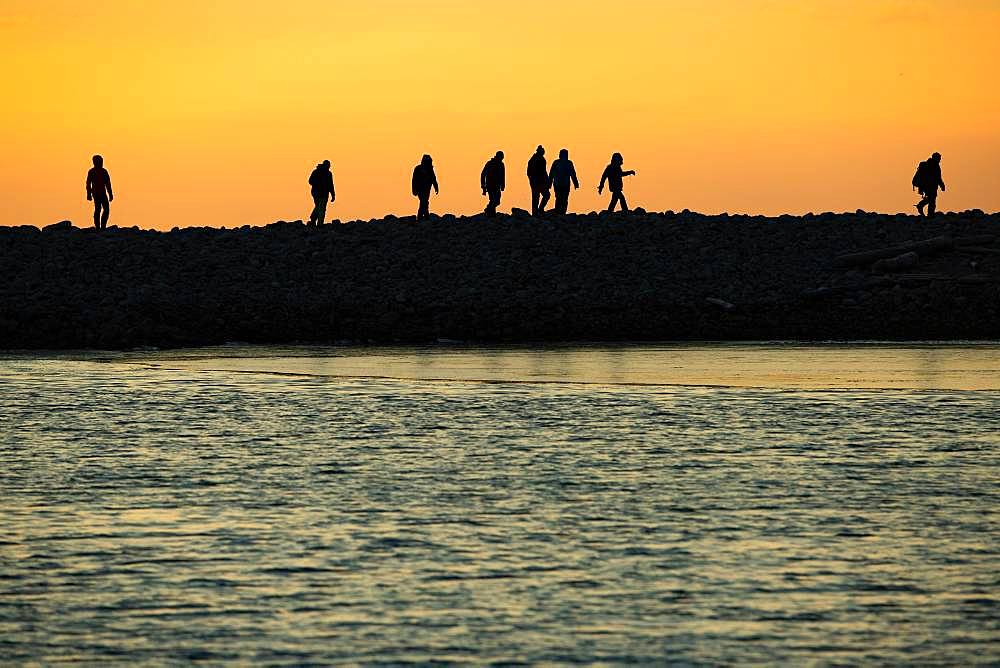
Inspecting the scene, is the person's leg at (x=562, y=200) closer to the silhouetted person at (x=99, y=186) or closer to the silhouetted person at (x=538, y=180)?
the silhouetted person at (x=538, y=180)

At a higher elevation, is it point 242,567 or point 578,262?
point 578,262

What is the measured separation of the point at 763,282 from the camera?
4106 centimetres

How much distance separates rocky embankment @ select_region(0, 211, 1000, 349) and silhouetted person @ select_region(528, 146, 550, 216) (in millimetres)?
539

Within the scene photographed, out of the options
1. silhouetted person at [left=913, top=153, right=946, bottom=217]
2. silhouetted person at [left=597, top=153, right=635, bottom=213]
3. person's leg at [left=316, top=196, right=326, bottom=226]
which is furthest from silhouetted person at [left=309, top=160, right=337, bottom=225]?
silhouetted person at [left=913, top=153, right=946, bottom=217]

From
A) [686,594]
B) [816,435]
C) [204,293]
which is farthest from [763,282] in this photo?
[686,594]

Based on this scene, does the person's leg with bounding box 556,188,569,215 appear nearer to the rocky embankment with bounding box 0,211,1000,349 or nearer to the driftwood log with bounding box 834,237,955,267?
the rocky embankment with bounding box 0,211,1000,349

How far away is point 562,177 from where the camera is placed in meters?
46.2

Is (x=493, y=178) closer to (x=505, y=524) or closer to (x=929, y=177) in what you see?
(x=929, y=177)

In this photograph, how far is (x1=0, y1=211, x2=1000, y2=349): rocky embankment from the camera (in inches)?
1332

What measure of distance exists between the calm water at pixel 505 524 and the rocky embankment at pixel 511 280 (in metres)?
13.4

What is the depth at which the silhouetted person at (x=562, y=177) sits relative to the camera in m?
45.8

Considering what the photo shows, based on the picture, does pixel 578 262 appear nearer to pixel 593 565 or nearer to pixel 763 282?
pixel 763 282

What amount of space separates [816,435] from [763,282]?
25.9 meters

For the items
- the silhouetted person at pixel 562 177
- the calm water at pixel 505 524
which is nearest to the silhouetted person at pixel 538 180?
the silhouetted person at pixel 562 177
